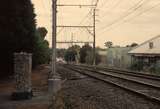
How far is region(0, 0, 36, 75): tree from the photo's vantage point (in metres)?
27.8

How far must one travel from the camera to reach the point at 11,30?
94.0 feet

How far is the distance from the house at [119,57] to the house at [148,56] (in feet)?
36.1

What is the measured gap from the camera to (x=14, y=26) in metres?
29.0

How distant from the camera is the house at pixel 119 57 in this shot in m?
87.4

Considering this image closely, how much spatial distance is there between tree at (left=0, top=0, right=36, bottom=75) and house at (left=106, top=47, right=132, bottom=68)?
53627 mm

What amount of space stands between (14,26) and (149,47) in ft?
147

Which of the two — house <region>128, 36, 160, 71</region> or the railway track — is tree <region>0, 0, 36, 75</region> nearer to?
the railway track

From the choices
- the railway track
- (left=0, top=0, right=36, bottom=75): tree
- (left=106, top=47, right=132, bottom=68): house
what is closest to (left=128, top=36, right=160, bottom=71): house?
(left=106, top=47, right=132, bottom=68): house

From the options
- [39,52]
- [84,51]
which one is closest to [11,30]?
[39,52]

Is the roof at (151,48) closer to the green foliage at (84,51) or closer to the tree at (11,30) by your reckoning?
the tree at (11,30)

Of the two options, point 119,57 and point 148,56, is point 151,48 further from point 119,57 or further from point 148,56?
point 119,57

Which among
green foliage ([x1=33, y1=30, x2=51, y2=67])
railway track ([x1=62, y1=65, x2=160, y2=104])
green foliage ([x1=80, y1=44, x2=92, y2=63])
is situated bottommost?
railway track ([x1=62, y1=65, x2=160, y2=104])

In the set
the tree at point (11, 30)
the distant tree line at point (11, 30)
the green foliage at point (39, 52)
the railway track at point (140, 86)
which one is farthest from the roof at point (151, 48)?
the tree at point (11, 30)

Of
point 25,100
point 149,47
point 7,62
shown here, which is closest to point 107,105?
point 25,100
